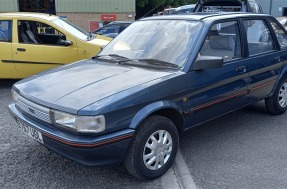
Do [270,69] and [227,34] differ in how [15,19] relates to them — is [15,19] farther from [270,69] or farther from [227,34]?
[270,69]

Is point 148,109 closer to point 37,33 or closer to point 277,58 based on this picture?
point 277,58

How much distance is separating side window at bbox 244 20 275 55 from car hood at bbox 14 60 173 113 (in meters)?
1.68

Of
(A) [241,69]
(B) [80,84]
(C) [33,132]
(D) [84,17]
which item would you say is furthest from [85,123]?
(D) [84,17]

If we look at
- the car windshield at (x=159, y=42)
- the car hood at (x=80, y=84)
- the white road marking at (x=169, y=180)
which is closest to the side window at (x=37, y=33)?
the car windshield at (x=159, y=42)

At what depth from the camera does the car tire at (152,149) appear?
10.3 ft

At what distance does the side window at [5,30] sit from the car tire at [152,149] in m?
4.78

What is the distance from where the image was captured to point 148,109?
314 centimetres

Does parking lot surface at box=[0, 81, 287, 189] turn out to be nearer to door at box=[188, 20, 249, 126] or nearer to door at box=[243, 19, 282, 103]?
door at box=[188, 20, 249, 126]

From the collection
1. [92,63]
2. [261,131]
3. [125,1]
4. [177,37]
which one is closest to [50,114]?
[92,63]

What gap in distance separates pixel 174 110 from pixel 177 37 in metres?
0.92

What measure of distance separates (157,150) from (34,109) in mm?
1286

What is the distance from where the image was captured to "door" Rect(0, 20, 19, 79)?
6.78 meters

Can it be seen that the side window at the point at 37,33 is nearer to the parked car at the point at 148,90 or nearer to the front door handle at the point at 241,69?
the parked car at the point at 148,90

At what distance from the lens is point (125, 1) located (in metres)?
26.1
